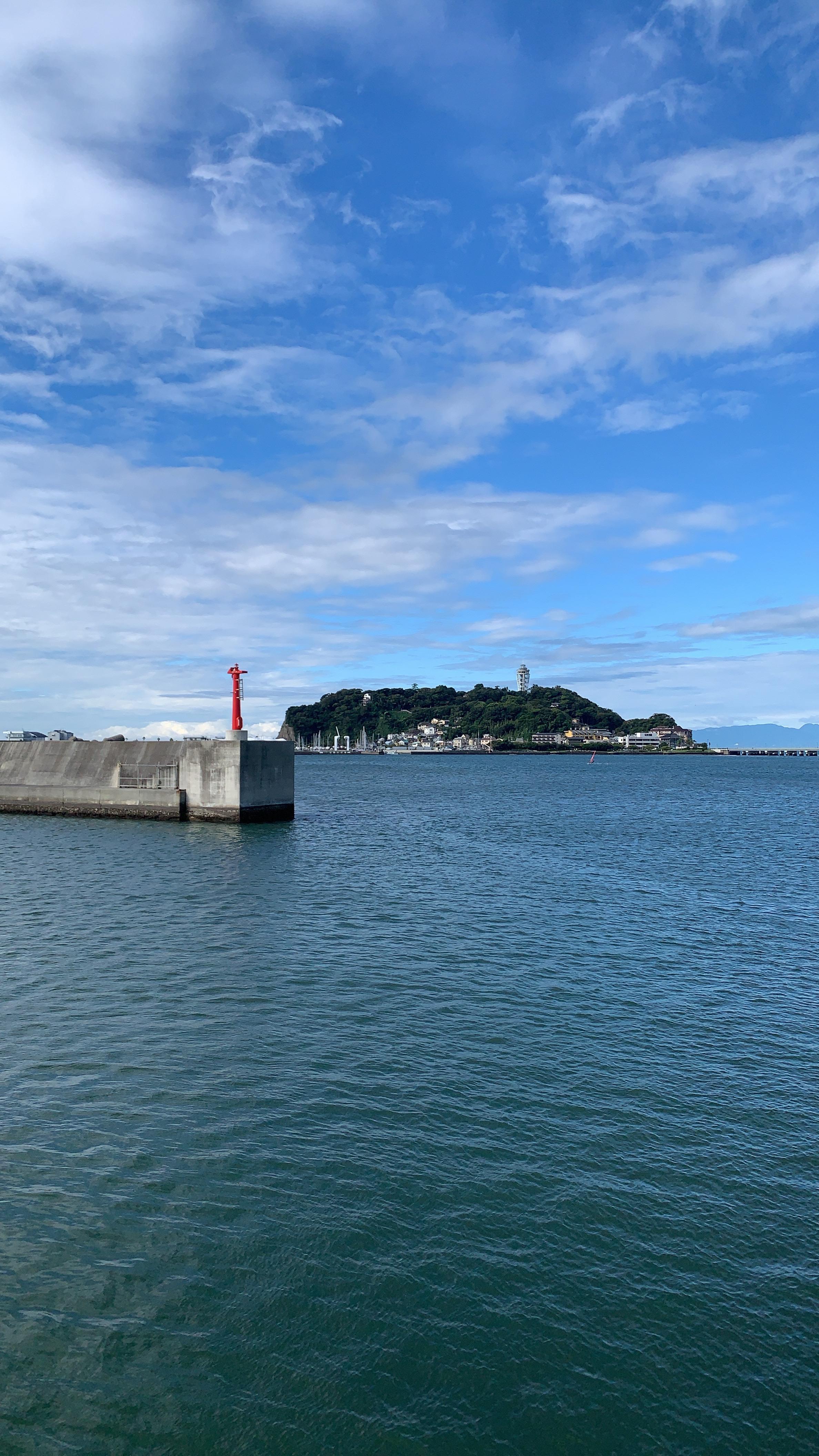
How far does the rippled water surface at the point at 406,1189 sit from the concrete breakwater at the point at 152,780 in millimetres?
24072

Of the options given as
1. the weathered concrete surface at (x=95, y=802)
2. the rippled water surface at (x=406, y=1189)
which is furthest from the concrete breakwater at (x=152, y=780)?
the rippled water surface at (x=406, y=1189)

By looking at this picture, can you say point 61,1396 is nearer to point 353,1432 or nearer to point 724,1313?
point 353,1432

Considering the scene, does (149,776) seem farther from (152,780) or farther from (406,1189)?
(406,1189)

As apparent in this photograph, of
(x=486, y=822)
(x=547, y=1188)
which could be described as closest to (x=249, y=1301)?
(x=547, y=1188)

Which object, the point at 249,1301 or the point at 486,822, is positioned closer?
the point at 249,1301

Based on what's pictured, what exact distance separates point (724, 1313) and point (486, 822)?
168ft

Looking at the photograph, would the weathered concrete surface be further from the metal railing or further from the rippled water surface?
the rippled water surface

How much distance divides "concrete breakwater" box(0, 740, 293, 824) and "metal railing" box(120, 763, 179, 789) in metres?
0.05

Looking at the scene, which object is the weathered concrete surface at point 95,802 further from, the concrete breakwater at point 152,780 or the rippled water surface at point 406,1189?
the rippled water surface at point 406,1189

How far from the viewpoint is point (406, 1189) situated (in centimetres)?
1050

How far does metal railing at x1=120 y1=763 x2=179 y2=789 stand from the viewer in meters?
52.0

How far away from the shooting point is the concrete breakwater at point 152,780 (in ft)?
163

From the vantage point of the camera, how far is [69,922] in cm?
2478

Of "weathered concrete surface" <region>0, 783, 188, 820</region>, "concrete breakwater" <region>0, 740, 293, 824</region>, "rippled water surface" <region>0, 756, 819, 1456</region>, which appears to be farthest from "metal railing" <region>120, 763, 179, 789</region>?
"rippled water surface" <region>0, 756, 819, 1456</region>
